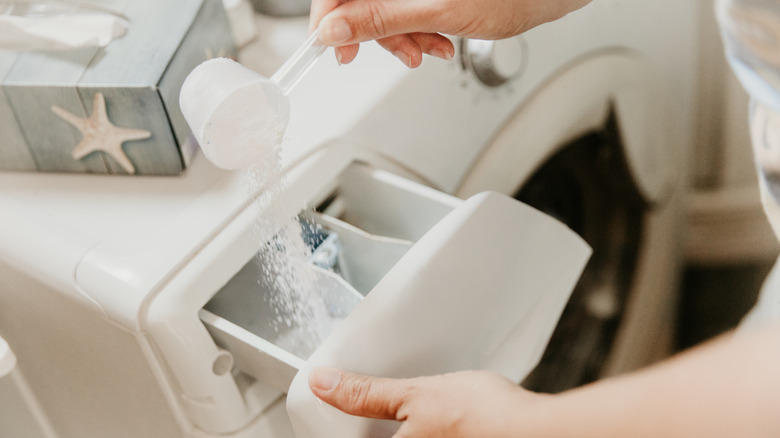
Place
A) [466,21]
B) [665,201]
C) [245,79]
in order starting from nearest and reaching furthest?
[245,79] → [466,21] → [665,201]

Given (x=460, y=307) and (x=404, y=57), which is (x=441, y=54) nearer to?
(x=404, y=57)

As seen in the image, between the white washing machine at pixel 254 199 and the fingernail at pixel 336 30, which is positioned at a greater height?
the fingernail at pixel 336 30

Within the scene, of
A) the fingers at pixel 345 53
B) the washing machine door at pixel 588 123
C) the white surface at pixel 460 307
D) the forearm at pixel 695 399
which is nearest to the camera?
the forearm at pixel 695 399

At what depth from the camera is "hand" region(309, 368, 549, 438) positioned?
0.42 m

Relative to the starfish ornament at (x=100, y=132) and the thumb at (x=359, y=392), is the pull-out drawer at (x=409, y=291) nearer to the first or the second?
the thumb at (x=359, y=392)

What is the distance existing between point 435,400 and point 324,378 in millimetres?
67

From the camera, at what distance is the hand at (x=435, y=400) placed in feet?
1.37

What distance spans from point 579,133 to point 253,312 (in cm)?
41

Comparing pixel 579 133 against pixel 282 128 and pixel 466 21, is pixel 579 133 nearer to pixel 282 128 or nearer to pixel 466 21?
pixel 466 21

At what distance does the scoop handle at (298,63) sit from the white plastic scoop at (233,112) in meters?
0.02

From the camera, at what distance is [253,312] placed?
553 millimetres

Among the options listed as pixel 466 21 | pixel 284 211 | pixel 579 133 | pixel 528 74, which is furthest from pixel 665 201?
pixel 284 211

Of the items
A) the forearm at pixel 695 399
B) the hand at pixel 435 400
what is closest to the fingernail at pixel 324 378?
the hand at pixel 435 400

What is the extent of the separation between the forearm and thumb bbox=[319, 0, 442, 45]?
0.90 feet
